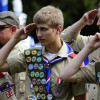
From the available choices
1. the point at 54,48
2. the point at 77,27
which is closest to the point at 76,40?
the point at 77,27

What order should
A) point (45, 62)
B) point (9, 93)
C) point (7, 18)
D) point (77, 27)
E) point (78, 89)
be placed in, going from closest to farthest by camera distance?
point (78, 89) < point (45, 62) < point (9, 93) < point (77, 27) < point (7, 18)

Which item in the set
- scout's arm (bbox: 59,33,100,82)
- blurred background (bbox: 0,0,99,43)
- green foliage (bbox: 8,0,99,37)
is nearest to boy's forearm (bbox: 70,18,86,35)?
scout's arm (bbox: 59,33,100,82)

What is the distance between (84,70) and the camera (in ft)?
14.3

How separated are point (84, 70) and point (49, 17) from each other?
823 mm

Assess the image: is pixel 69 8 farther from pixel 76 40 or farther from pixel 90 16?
pixel 90 16

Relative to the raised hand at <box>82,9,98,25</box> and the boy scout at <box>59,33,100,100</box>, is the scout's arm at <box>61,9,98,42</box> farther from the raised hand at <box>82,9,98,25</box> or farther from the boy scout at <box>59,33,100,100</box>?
the boy scout at <box>59,33,100,100</box>

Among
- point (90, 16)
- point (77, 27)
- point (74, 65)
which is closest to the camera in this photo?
point (74, 65)

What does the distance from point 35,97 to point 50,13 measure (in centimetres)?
109

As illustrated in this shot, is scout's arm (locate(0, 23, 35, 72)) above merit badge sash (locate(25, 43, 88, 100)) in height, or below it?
above

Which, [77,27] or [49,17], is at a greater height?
[49,17]

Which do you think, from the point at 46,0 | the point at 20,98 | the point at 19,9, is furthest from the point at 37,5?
the point at 20,98

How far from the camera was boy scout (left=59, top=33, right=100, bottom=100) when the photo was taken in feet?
13.9

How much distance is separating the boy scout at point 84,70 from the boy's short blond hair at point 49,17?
0.61m

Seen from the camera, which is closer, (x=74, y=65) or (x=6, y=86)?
(x=74, y=65)
